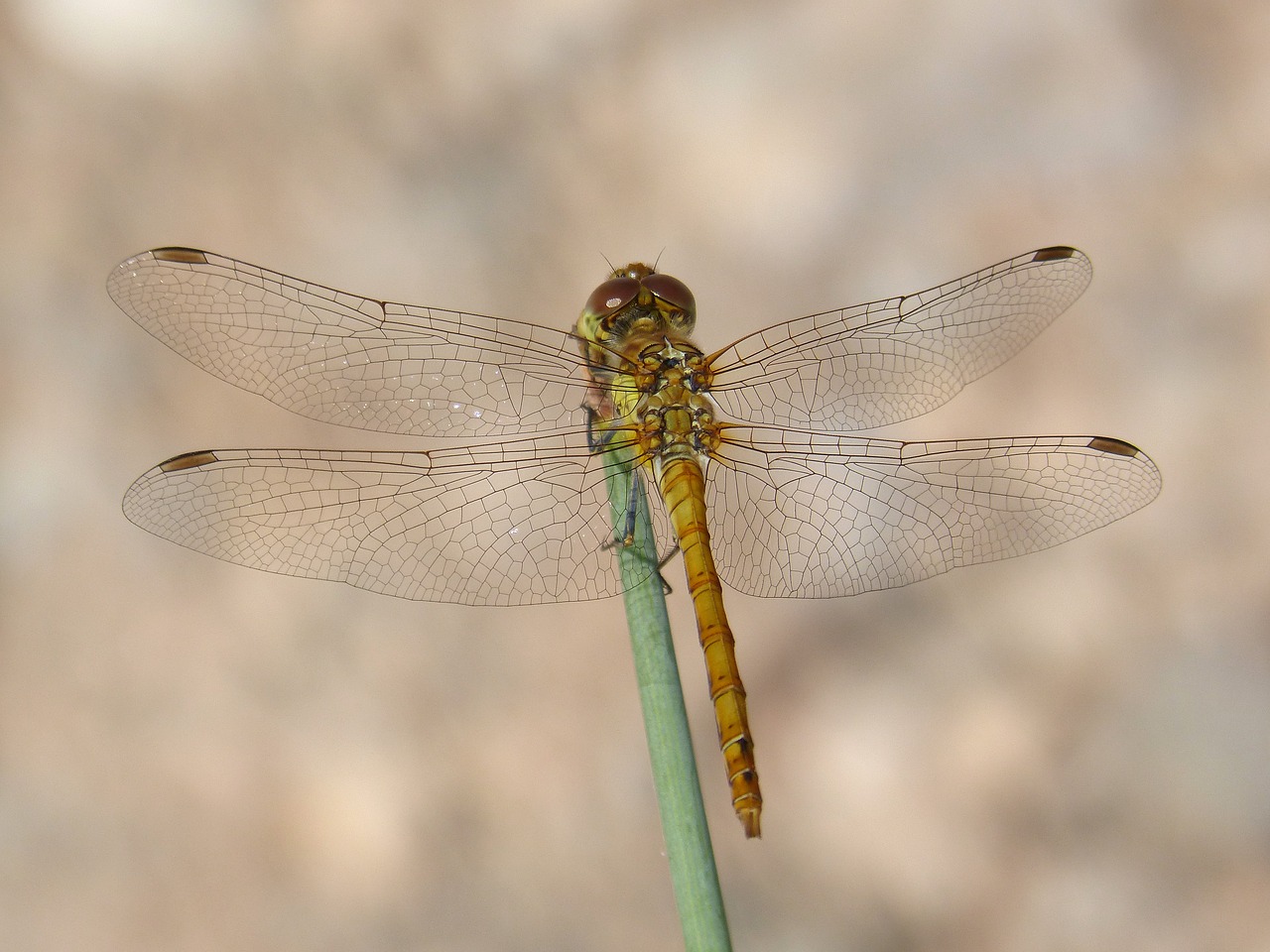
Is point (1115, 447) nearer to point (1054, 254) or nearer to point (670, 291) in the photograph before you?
point (1054, 254)

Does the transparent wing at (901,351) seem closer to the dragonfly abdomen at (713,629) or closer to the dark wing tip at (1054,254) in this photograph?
the dark wing tip at (1054,254)

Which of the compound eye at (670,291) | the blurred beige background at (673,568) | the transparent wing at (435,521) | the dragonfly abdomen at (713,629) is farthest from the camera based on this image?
the blurred beige background at (673,568)

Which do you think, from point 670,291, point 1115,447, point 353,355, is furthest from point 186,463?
point 1115,447

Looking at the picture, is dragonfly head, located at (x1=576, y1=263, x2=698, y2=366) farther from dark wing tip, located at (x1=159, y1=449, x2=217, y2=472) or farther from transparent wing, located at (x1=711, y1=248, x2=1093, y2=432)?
dark wing tip, located at (x1=159, y1=449, x2=217, y2=472)

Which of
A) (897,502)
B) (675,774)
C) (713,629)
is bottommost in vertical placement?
(675,774)

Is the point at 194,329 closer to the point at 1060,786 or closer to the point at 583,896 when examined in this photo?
the point at 583,896

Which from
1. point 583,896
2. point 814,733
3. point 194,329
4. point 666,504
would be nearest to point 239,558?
point 194,329

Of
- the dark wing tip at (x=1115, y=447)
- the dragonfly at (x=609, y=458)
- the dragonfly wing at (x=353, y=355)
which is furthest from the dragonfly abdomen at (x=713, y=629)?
the dark wing tip at (x=1115, y=447)
